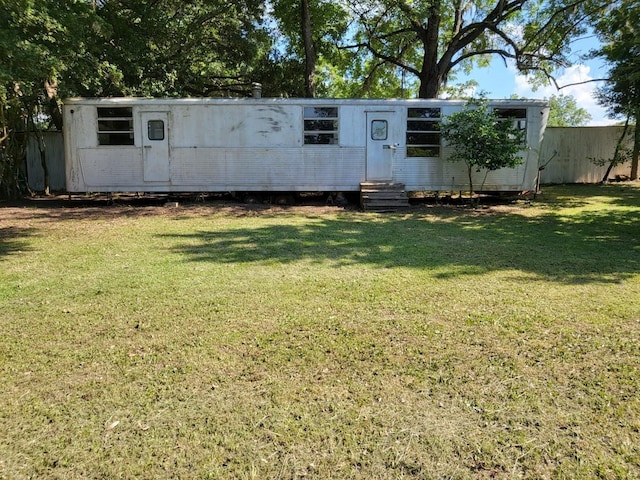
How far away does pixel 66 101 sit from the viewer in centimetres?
1020

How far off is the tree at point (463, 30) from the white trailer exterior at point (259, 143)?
4.87m

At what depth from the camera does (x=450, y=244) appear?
6555mm

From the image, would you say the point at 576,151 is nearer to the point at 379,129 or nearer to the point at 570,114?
the point at 379,129

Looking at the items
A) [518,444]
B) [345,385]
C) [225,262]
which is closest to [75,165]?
[225,262]

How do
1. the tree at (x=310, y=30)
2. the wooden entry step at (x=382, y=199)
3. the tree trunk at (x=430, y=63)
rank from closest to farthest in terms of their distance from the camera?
the wooden entry step at (x=382, y=199)
the tree at (x=310, y=30)
the tree trunk at (x=430, y=63)

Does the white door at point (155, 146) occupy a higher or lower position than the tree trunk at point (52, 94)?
lower

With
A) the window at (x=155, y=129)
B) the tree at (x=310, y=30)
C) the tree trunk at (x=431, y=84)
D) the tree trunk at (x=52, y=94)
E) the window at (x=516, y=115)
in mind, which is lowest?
the window at (x=155, y=129)

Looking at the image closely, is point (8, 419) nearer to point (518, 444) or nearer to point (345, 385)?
point (345, 385)

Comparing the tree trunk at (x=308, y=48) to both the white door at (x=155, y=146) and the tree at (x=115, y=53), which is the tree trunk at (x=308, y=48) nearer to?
the tree at (x=115, y=53)

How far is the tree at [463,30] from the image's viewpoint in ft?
45.3

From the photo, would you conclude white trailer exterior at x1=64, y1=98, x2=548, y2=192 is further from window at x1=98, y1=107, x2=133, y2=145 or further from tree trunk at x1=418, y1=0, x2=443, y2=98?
tree trunk at x1=418, y1=0, x2=443, y2=98

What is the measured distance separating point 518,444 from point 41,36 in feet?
31.9

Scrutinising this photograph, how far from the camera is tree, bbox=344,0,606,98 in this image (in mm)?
13820

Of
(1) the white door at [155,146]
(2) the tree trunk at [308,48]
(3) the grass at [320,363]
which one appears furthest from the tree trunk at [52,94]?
(3) the grass at [320,363]
